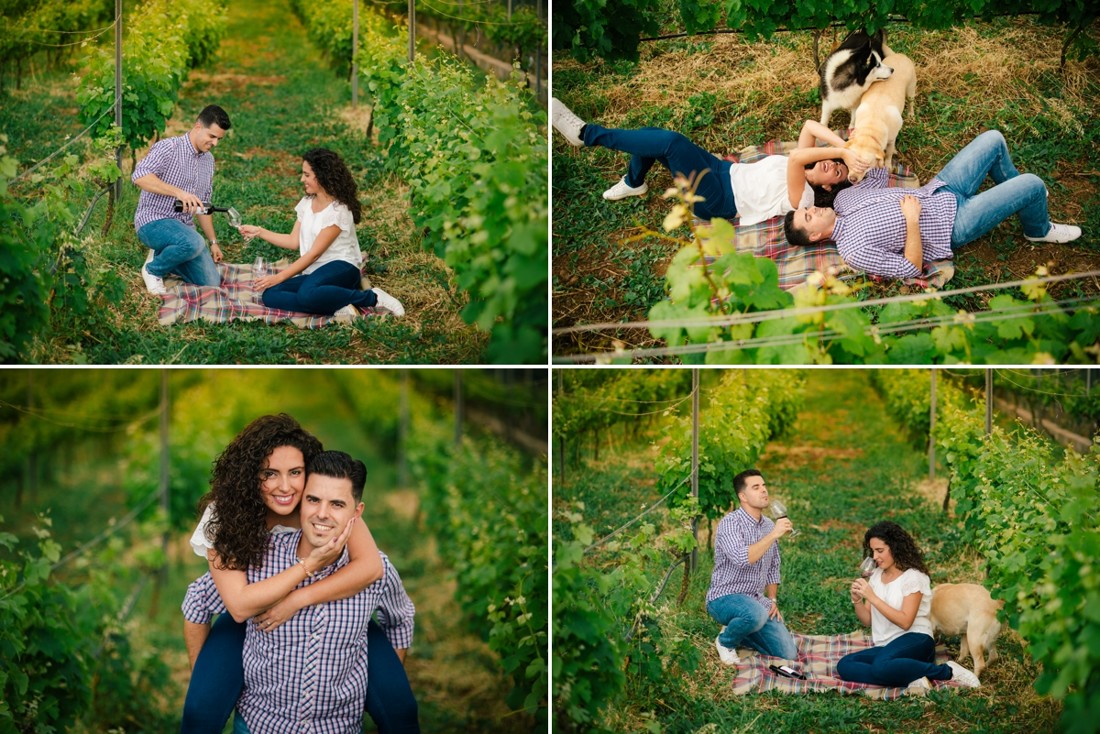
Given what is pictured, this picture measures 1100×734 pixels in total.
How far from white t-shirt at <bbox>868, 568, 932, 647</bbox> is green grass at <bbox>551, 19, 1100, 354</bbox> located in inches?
45.5

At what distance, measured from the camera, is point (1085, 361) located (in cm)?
413

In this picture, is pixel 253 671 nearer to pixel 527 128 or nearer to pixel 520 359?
pixel 520 359

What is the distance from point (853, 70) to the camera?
4.52 meters

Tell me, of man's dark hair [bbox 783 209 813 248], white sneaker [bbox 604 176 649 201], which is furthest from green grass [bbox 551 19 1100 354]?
man's dark hair [bbox 783 209 813 248]

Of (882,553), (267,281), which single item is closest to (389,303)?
(267,281)

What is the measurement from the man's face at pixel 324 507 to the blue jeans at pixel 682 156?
1954 millimetres

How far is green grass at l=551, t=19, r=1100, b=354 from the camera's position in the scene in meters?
4.50

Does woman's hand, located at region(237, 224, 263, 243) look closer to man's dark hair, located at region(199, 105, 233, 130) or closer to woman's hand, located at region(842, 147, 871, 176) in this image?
man's dark hair, located at region(199, 105, 233, 130)

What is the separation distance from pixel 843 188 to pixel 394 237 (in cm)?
193

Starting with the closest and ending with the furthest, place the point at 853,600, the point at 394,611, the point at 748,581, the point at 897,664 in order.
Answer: the point at 394,611
the point at 897,664
the point at 748,581
the point at 853,600

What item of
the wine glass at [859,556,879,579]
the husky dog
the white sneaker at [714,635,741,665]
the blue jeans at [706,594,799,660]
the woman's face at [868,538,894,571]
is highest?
the husky dog

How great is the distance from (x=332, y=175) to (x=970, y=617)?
3.05m

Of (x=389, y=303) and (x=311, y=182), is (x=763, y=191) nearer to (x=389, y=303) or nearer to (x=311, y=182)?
(x=389, y=303)

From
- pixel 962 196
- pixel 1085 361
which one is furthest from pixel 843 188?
pixel 1085 361
